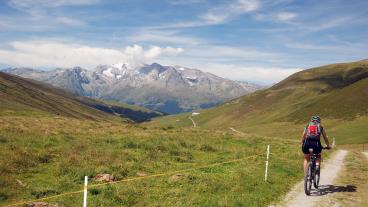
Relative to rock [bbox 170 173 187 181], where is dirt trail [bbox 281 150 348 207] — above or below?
below

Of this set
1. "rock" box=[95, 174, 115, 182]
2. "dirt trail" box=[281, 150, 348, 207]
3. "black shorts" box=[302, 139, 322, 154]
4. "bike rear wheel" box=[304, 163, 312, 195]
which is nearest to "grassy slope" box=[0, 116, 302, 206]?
"rock" box=[95, 174, 115, 182]

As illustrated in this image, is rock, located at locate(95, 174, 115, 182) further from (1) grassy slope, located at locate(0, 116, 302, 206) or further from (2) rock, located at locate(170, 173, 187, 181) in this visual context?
(2) rock, located at locate(170, 173, 187, 181)

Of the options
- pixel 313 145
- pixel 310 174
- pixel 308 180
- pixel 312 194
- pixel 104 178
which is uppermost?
pixel 313 145

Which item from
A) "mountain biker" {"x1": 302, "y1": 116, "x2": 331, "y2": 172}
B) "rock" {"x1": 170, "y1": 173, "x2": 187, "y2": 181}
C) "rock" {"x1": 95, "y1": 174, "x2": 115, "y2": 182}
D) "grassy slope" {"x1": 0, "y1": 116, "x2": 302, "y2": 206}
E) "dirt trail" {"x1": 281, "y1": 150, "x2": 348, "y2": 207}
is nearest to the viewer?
"grassy slope" {"x1": 0, "y1": 116, "x2": 302, "y2": 206}

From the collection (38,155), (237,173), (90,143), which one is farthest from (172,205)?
(90,143)

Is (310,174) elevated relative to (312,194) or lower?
elevated

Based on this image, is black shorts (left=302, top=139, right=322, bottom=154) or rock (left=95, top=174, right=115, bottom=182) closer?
black shorts (left=302, top=139, right=322, bottom=154)

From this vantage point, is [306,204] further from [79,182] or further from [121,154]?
[121,154]

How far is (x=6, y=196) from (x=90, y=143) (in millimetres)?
15869

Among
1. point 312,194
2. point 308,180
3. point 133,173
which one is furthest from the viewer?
point 133,173

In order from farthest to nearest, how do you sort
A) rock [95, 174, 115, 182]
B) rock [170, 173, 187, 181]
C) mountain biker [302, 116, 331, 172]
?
rock [170, 173, 187, 181] → rock [95, 174, 115, 182] → mountain biker [302, 116, 331, 172]

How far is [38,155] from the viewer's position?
23.0 m

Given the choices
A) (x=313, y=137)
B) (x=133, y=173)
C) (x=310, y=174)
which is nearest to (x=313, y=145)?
(x=313, y=137)

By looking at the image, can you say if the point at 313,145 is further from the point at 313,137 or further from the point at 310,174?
the point at 310,174
